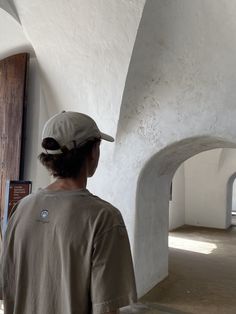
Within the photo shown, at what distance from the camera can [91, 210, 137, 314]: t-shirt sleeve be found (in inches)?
36.9

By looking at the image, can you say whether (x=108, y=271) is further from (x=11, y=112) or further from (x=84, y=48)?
(x=11, y=112)

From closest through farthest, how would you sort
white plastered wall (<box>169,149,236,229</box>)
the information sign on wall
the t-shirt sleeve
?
the t-shirt sleeve
the information sign on wall
white plastered wall (<box>169,149,236,229</box>)

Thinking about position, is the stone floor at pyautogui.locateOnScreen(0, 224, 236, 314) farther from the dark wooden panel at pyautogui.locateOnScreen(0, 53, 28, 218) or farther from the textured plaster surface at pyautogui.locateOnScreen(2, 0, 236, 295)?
the dark wooden panel at pyautogui.locateOnScreen(0, 53, 28, 218)

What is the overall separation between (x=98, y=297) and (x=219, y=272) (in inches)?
205

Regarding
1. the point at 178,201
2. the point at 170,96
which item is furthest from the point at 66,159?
the point at 178,201

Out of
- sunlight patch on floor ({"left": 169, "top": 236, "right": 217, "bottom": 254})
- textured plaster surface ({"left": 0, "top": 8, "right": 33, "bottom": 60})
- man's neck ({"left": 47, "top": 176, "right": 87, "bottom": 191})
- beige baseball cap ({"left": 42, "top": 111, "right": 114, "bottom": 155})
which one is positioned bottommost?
sunlight patch on floor ({"left": 169, "top": 236, "right": 217, "bottom": 254})

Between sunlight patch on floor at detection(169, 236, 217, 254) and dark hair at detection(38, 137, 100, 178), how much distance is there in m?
6.54

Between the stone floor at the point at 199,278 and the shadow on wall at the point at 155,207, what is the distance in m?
0.27

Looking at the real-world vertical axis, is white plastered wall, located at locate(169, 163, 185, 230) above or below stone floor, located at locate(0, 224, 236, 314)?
above

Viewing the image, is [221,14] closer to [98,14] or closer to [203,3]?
[203,3]

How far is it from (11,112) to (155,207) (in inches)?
88.1

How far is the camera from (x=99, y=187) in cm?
400

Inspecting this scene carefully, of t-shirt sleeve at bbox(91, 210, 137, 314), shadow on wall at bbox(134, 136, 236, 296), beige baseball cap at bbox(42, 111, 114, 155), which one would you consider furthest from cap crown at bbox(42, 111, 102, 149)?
shadow on wall at bbox(134, 136, 236, 296)

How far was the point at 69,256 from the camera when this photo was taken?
972 mm
